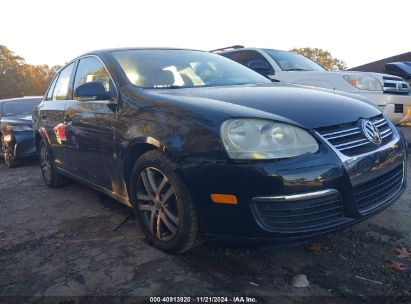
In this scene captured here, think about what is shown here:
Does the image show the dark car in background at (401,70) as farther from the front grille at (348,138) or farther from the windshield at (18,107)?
the windshield at (18,107)

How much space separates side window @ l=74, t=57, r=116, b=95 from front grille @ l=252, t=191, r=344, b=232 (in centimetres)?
160

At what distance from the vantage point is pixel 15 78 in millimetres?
45969

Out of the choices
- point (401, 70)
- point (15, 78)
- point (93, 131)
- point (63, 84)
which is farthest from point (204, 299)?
point (15, 78)

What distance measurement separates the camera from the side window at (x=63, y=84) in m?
4.18

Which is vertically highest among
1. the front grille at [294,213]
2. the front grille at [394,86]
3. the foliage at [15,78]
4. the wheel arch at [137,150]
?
the front grille at [394,86]

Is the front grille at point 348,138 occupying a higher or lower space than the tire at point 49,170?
higher

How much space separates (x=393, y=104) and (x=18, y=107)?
23.8 feet

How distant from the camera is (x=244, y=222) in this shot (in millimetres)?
2176

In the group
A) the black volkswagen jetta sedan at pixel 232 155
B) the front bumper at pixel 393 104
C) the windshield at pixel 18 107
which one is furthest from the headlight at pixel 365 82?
the windshield at pixel 18 107

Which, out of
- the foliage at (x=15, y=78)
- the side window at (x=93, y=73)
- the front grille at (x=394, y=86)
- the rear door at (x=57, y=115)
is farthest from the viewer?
the foliage at (x=15, y=78)

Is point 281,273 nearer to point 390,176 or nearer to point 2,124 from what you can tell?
point 390,176

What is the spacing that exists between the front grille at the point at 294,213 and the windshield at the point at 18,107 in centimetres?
676

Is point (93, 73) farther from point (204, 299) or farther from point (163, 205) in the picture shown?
point (204, 299)

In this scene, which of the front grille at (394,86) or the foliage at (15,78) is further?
the foliage at (15,78)
